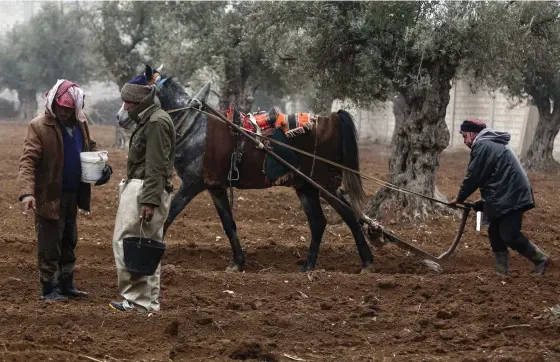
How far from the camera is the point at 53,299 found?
24.1 ft

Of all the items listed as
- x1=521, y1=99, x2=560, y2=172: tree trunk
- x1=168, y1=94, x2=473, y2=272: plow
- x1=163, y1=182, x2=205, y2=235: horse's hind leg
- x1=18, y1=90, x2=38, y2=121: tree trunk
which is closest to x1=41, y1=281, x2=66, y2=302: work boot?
x1=163, y1=182, x2=205, y2=235: horse's hind leg

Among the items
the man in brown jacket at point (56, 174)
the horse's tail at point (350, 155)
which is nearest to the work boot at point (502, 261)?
the horse's tail at point (350, 155)

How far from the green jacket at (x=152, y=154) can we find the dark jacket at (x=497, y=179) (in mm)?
3285

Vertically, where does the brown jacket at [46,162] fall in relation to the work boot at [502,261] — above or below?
above

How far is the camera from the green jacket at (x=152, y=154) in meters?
6.68

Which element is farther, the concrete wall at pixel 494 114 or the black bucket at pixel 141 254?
the concrete wall at pixel 494 114

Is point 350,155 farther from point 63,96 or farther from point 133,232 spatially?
point 63,96

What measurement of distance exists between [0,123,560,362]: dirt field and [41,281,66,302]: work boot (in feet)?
0.55

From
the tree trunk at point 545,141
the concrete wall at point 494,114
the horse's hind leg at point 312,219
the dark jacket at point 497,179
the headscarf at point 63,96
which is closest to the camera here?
the headscarf at point 63,96

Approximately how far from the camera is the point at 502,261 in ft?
28.9

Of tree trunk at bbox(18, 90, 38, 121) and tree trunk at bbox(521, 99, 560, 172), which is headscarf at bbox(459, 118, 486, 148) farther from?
tree trunk at bbox(18, 90, 38, 121)

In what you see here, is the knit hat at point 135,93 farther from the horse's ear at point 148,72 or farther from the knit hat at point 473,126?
the knit hat at point 473,126

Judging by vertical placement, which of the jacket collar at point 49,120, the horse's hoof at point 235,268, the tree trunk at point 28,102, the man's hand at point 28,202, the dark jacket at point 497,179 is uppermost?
the jacket collar at point 49,120

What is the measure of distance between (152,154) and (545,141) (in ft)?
56.6
